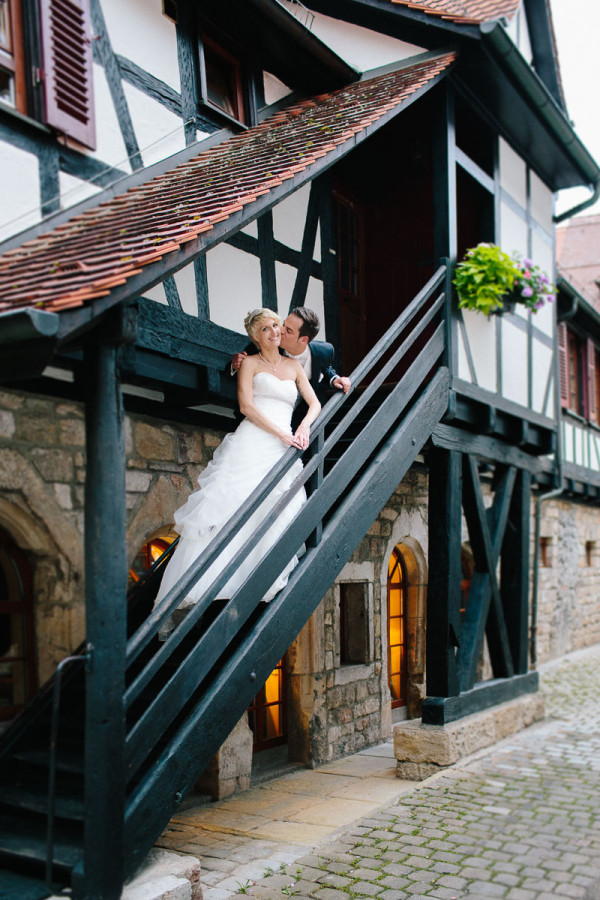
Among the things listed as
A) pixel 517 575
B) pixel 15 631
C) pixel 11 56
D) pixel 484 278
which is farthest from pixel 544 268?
pixel 15 631

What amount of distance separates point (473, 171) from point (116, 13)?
10.7ft

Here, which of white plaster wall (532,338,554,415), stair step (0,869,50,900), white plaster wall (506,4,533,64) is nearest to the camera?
stair step (0,869,50,900)

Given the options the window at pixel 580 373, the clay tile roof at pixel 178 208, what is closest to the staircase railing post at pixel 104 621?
the clay tile roof at pixel 178 208

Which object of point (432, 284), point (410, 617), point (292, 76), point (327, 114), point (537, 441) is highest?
point (292, 76)

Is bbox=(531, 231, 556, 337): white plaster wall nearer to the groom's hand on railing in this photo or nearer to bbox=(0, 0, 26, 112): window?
the groom's hand on railing

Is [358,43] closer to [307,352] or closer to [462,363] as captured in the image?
[462,363]

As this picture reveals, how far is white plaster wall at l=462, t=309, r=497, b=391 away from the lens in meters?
6.60

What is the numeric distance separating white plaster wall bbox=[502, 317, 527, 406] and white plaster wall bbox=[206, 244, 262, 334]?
116 inches

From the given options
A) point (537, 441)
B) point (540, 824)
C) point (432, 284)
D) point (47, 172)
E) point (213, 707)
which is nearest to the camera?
point (213, 707)

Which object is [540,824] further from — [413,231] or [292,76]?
[292,76]

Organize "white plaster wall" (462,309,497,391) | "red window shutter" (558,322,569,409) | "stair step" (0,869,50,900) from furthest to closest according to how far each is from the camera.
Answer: "red window shutter" (558,322,569,409), "white plaster wall" (462,309,497,391), "stair step" (0,869,50,900)

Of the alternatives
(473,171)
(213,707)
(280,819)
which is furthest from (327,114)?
(280,819)

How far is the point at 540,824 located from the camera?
465cm

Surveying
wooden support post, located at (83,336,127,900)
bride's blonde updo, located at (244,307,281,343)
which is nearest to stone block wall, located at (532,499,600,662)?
bride's blonde updo, located at (244,307,281,343)
